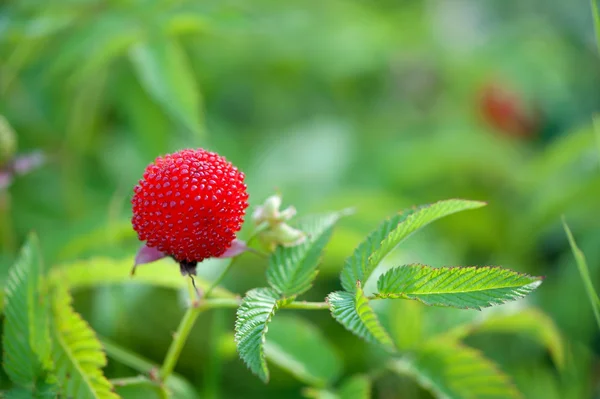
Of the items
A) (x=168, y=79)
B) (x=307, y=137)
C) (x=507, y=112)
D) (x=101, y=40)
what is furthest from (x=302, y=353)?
(x=507, y=112)

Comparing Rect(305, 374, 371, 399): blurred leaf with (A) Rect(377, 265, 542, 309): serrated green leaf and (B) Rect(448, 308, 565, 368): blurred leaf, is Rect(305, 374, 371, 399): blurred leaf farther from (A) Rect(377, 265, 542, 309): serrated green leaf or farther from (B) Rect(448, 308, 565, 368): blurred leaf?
(A) Rect(377, 265, 542, 309): serrated green leaf

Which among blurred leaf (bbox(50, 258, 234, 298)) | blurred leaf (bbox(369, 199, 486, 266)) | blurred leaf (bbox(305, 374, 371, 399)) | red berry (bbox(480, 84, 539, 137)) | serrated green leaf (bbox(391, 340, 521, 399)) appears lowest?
blurred leaf (bbox(305, 374, 371, 399))

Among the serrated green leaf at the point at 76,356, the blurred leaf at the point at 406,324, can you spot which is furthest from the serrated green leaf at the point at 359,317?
the blurred leaf at the point at 406,324

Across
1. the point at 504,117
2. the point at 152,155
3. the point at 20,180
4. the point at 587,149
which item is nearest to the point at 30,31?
the point at 152,155

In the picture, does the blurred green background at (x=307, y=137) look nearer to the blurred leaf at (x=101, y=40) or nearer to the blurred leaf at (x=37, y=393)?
the blurred leaf at (x=101, y=40)

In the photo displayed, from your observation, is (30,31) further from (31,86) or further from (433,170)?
(433,170)

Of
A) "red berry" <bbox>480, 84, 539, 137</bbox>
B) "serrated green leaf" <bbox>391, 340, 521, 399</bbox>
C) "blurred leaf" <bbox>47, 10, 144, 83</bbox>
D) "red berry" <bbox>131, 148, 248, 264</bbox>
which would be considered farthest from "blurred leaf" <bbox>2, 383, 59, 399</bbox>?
"red berry" <bbox>480, 84, 539, 137</bbox>
